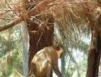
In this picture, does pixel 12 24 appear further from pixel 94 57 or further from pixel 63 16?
pixel 94 57

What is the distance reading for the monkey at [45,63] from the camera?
181 cm

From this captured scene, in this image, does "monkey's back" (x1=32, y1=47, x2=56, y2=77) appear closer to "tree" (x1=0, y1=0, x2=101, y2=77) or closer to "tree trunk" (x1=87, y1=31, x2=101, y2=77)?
"tree" (x1=0, y1=0, x2=101, y2=77)

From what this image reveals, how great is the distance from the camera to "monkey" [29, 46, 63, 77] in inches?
71.2

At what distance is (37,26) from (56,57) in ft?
0.65

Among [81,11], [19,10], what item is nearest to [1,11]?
[19,10]

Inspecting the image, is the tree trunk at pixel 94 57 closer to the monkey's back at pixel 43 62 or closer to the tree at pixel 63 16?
the tree at pixel 63 16

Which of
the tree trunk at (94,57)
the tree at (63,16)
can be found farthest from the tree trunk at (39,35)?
the tree trunk at (94,57)

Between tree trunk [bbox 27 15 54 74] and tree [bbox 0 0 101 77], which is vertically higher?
tree [bbox 0 0 101 77]

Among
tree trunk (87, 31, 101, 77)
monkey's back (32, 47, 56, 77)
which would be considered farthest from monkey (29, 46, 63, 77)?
tree trunk (87, 31, 101, 77)

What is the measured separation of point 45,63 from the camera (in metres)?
1.79

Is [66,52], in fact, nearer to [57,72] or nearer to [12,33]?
[57,72]

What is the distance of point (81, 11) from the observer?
68.0 inches

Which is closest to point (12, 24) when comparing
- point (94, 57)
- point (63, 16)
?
point (63, 16)

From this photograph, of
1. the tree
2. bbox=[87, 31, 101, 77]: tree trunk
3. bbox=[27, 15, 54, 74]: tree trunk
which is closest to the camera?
the tree
